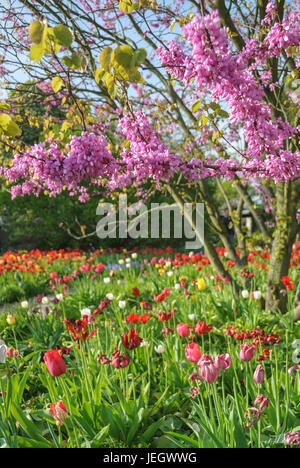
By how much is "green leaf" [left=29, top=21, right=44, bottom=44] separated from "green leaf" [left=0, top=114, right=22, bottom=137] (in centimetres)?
36

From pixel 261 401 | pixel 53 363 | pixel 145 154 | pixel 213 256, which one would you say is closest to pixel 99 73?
pixel 145 154

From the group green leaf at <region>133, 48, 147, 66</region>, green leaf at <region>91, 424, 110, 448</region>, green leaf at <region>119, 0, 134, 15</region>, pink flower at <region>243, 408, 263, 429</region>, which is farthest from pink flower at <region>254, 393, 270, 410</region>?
green leaf at <region>119, 0, 134, 15</region>

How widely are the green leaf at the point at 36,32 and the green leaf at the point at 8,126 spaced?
356 mm

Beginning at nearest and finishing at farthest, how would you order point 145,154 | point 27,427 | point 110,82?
point 110,82, point 27,427, point 145,154

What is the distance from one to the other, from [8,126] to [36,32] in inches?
16.8

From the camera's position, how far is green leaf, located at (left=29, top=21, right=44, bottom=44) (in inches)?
47.9

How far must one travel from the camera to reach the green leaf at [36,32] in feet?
4.00

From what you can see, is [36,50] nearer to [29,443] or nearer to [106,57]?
[106,57]

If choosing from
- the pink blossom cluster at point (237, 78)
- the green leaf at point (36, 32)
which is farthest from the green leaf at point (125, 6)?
the green leaf at point (36, 32)

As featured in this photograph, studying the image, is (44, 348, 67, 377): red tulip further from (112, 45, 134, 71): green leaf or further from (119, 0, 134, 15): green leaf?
(119, 0, 134, 15): green leaf

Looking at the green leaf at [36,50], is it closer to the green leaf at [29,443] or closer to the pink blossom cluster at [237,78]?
the pink blossom cluster at [237,78]

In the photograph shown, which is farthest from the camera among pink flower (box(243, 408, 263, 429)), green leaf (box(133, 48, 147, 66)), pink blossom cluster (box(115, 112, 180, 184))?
pink blossom cluster (box(115, 112, 180, 184))

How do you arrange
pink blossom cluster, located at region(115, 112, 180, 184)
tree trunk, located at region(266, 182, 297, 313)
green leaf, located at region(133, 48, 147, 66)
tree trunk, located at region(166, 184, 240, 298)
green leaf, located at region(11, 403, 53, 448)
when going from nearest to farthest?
green leaf, located at region(133, 48, 147, 66) < green leaf, located at region(11, 403, 53, 448) < pink blossom cluster, located at region(115, 112, 180, 184) < tree trunk, located at region(266, 182, 297, 313) < tree trunk, located at region(166, 184, 240, 298)

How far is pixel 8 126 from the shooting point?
59.1 inches
